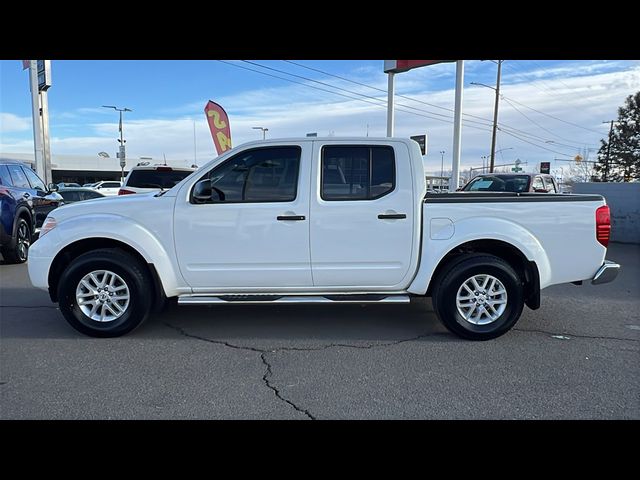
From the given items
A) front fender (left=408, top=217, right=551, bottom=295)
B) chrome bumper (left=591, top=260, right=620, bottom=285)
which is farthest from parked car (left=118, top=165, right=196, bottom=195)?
A: chrome bumper (left=591, top=260, right=620, bottom=285)

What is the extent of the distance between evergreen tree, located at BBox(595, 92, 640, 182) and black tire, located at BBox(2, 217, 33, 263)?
47.6 metres

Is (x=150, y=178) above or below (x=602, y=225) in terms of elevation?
above

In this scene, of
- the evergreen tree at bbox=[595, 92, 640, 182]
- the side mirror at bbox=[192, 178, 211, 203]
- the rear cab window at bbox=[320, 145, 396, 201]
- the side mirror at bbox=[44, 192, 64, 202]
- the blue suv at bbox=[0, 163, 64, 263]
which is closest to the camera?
the side mirror at bbox=[192, 178, 211, 203]

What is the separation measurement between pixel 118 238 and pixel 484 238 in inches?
145

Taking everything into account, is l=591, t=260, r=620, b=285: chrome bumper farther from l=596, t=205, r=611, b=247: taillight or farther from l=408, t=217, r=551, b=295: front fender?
l=408, t=217, r=551, b=295: front fender

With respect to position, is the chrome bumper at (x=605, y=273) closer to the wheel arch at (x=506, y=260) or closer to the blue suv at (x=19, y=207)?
the wheel arch at (x=506, y=260)

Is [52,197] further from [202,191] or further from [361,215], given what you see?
[361,215]

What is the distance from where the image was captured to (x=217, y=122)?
1670 centimetres

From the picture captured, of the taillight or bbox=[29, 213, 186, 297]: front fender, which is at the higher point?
the taillight

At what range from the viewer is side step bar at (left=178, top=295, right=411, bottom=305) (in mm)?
4305

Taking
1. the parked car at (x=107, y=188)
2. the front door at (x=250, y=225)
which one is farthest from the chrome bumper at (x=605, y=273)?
the parked car at (x=107, y=188)

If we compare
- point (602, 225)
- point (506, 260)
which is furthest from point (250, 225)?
point (602, 225)

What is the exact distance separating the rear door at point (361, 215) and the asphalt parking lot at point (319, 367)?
2.34ft

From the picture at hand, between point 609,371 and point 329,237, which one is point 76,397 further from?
point 609,371
